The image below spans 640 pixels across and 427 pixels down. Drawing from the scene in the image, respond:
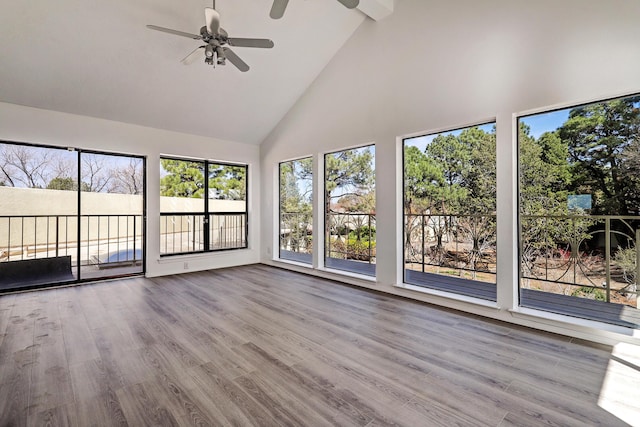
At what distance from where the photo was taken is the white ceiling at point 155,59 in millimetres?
3293

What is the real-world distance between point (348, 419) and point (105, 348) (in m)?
2.15

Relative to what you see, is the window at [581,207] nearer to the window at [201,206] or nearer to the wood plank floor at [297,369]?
the wood plank floor at [297,369]

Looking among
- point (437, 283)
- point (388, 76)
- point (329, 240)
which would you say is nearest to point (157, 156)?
point (329, 240)

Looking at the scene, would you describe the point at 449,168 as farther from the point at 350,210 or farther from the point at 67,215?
the point at 67,215

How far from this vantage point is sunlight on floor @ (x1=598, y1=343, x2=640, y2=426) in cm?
170

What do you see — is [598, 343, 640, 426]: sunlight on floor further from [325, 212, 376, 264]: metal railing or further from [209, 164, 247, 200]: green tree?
[209, 164, 247, 200]: green tree

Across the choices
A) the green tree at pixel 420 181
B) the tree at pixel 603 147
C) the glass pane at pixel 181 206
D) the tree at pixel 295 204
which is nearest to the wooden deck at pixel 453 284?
the green tree at pixel 420 181

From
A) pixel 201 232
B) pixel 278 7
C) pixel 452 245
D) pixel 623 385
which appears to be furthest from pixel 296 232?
pixel 623 385

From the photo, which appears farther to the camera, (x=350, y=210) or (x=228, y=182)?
(x=228, y=182)

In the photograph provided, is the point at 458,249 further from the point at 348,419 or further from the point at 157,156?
the point at 157,156

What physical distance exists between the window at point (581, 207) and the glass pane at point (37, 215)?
20.4 feet

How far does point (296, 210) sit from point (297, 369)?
3.96 m

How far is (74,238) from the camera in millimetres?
4691

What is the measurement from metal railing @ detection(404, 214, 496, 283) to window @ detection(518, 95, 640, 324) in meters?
0.56
